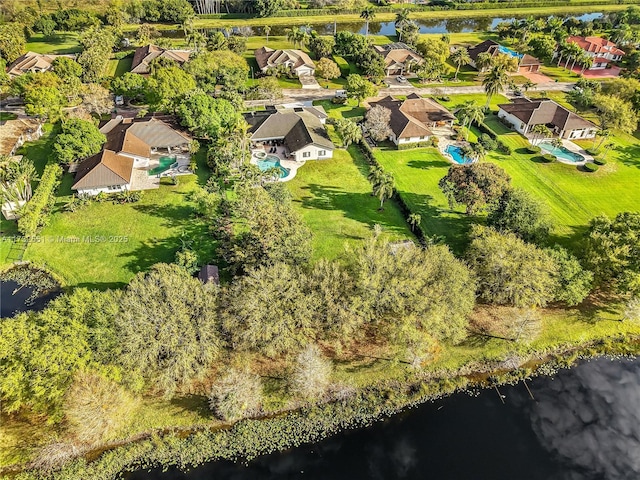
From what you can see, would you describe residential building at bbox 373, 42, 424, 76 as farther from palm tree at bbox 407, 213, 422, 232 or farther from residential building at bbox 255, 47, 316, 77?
palm tree at bbox 407, 213, 422, 232

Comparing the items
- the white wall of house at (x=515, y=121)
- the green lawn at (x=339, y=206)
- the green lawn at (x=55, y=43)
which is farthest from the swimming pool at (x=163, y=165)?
the green lawn at (x=55, y=43)

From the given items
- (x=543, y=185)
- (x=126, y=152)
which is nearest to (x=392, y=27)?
(x=543, y=185)

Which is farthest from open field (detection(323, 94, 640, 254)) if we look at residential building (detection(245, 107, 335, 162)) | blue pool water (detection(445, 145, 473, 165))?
residential building (detection(245, 107, 335, 162))

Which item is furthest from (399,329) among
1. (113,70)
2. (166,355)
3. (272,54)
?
(113,70)

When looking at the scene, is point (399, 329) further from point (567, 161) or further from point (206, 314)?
point (567, 161)

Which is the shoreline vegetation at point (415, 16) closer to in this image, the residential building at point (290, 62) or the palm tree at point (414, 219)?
the residential building at point (290, 62)
